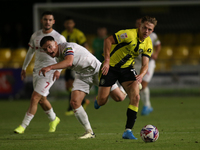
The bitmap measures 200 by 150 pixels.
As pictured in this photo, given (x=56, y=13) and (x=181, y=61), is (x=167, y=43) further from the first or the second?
(x=56, y=13)

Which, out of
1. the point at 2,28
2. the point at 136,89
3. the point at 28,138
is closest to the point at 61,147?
the point at 28,138

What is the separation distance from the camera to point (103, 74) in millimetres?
6074

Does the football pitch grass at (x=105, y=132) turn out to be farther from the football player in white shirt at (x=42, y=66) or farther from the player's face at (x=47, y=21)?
the player's face at (x=47, y=21)

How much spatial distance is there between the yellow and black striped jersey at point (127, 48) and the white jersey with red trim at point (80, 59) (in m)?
0.32

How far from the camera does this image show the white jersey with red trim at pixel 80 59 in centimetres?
593

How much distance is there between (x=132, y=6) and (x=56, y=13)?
277 cm

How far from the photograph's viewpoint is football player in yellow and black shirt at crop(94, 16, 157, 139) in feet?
19.4

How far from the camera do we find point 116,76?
6.33 metres

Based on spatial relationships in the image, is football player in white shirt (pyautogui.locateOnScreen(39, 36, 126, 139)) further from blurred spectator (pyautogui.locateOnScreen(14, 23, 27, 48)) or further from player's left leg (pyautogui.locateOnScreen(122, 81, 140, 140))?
blurred spectator (pyautogui.locateOnScreen(14, 23, 27, 48))

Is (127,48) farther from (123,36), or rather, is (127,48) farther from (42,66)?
(42,66)

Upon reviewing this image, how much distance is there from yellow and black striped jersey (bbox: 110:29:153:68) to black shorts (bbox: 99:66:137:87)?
3.0 inches

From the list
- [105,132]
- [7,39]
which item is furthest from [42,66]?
[7,39]

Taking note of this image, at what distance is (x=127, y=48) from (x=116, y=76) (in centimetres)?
49

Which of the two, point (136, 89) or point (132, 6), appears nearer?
point (136, 89)
